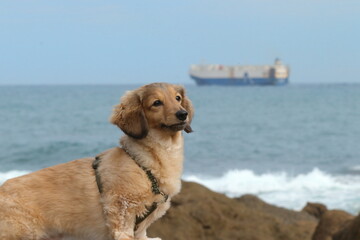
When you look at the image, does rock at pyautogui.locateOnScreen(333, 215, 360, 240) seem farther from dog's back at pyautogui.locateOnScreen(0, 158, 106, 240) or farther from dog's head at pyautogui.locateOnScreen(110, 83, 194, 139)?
dog's back at pyautogui.locateOnScreen(0, 158, 106, 240)

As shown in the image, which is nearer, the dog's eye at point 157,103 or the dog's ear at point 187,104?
the dog's eye at point 157,103

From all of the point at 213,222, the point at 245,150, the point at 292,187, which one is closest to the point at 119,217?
the point at 213,222

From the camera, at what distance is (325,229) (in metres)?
8.60

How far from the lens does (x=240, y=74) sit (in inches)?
4830

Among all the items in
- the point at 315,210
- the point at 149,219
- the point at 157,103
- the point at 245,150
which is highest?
the point at 157,103

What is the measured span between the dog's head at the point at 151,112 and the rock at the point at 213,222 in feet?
15.0

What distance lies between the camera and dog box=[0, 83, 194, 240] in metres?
4.08

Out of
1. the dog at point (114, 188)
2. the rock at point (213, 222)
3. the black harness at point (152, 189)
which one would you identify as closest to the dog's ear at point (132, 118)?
the dog at point (114, 188)

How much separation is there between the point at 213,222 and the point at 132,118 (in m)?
5.36

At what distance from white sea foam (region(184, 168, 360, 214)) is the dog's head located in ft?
54.9

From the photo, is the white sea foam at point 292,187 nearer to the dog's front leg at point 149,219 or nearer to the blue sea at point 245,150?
the blue sea at point 245,150

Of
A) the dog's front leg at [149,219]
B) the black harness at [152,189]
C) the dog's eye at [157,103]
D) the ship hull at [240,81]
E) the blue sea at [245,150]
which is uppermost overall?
the dog's eye at [157,103]

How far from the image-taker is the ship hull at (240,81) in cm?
11944

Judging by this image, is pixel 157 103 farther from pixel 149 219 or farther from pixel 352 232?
pixel 352 232
